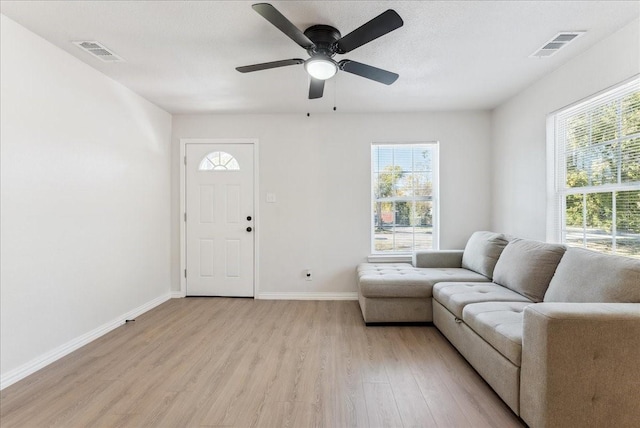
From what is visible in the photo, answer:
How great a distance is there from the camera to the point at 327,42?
7.00 ft

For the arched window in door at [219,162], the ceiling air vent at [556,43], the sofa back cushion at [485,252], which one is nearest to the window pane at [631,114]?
the ceiling air vent at [556,43]

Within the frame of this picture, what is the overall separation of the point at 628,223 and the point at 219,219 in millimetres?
4057

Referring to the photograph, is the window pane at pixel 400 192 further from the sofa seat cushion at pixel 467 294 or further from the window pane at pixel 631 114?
the window pane at pixel 631 114

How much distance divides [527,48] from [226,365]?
11.2 ft

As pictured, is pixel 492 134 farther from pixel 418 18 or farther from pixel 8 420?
pixel 8 420

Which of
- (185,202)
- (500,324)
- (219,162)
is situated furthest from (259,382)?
(219,162)

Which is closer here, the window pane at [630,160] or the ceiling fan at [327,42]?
the ceiling fan at [327,42]

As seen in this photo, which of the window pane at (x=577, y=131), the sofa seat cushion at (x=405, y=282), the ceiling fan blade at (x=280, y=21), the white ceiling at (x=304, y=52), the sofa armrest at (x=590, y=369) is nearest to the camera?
the sofa armrest at (x=590, y=369)

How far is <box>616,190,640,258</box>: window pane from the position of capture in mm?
2145

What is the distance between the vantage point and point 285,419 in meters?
1.72

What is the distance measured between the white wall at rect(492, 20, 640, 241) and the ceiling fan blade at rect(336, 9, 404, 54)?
1728mm

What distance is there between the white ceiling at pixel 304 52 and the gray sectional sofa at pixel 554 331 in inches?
62.9

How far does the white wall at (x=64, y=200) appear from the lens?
211 centimetres

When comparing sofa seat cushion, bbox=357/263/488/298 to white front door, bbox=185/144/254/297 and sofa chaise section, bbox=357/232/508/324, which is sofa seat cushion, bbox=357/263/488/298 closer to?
sofa chaise section, bbox=357/232/508/324
